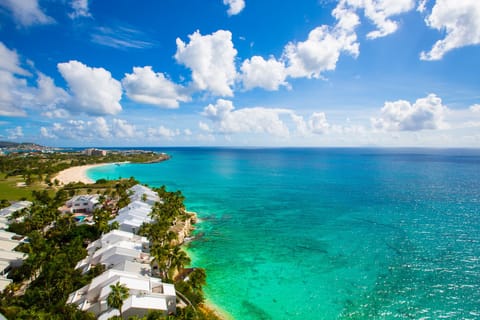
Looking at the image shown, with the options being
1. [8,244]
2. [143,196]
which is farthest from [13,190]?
[8,244]

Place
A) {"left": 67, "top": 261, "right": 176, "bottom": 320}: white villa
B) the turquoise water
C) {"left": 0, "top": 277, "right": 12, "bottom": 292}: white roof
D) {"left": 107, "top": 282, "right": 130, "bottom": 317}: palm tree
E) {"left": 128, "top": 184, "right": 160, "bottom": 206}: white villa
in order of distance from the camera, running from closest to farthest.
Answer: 1. {"left": 107, "top": 282, "right": 130, "bottom": 317}: palm tree
2. {"left": 67, "top": 261, "right": 176, "bottom": 320}: white villa
3. {"left": 0, "top": 277, "right": 12, "bottom": 292}: white roof
4. the turquoise water
5. {"left": 128, "top": 184, "right": 160, "bottom": 206}: white villa

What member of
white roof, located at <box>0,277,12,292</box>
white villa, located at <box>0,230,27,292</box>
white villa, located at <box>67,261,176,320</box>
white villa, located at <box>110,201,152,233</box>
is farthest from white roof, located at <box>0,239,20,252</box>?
white villa, located at <box>67,261,176,320</box>

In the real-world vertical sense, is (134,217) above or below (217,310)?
above

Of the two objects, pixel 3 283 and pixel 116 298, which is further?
pixel 3 283

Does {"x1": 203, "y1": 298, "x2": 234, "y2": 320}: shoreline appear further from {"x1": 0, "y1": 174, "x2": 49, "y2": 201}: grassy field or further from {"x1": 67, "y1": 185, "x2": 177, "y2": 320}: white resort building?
{"x1": 0, "y1": 174, "x2": 49, "y2": 201}: grassy field

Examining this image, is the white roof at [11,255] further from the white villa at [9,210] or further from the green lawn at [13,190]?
the green lawn at [13,190]

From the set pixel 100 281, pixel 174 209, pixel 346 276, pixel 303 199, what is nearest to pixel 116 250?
pixel 100 281

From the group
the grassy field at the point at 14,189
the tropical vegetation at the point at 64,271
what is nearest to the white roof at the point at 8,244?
the tropical vegetation at the point at 64,271

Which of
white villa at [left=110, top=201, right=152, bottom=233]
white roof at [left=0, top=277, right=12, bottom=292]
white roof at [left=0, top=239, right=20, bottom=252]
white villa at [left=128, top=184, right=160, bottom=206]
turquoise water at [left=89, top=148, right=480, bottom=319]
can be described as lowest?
turquoise water at [left=89, top=148, right=480, bottom=319]

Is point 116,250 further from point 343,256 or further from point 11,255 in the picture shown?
point 343,256
